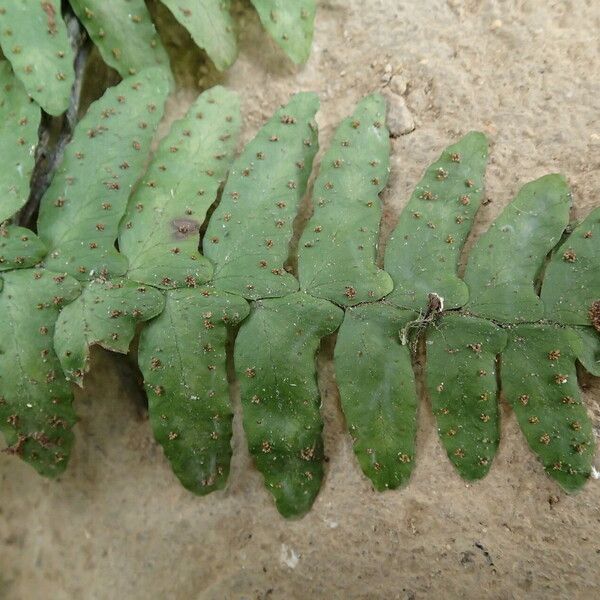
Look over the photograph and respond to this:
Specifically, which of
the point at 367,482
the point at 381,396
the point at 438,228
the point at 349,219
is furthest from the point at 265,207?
the point at 367,482

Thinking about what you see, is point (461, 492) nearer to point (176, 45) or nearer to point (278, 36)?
point (278, 36)

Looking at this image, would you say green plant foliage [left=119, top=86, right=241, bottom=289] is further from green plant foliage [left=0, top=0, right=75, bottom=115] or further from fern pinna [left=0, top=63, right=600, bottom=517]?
green plant foliage [left=0, top=0, right=75, bottom=115]

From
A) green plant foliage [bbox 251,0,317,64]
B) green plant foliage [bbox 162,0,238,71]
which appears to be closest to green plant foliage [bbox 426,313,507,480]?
green plant foliage [bbox 251,0,317,64]

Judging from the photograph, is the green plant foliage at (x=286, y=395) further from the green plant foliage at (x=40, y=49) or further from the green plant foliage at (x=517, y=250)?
the green plant foliage at (x=40, y=49)

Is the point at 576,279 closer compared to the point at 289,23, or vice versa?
the point at 576,279

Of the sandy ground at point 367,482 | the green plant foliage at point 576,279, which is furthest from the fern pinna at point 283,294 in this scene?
the sandy ground at point 367,482

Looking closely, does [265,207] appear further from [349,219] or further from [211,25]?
[211,25]
